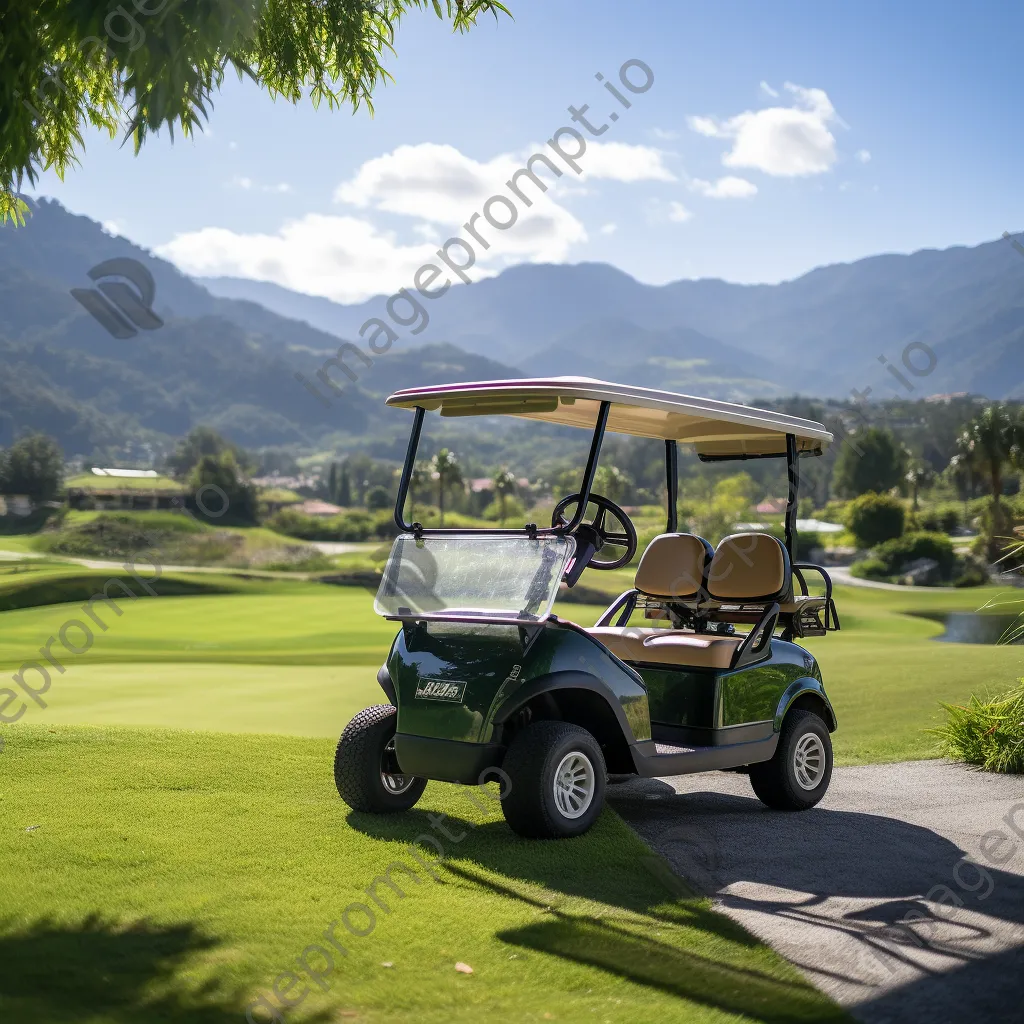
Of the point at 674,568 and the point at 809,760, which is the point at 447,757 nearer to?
the point at 674,568

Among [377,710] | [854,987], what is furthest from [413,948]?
[377,710]

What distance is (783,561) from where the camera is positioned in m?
7.23

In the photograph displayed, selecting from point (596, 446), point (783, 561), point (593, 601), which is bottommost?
point (593, 601)

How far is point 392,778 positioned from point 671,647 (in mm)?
1863

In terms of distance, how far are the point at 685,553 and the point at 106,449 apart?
15369 cm

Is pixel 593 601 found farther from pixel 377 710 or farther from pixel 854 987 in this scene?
pixel 854 987

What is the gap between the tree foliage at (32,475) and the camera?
5019cm

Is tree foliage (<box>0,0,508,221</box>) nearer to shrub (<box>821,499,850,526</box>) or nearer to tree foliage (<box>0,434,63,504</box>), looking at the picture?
tree foliage (<box>0,434,63,504</box>)

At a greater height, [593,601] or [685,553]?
[685,553]

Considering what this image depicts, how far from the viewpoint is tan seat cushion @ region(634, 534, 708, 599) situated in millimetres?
7672

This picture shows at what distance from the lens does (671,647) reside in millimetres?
6840

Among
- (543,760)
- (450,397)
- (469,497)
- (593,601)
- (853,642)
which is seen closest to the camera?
(543,760)

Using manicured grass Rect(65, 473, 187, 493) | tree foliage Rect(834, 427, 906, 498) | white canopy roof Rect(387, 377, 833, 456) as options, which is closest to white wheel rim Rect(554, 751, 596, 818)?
white canopy roof Rect(387, 377, 833, 456)

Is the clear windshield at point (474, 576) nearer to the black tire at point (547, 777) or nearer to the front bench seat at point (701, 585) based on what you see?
the black tire at point (547, 777)
